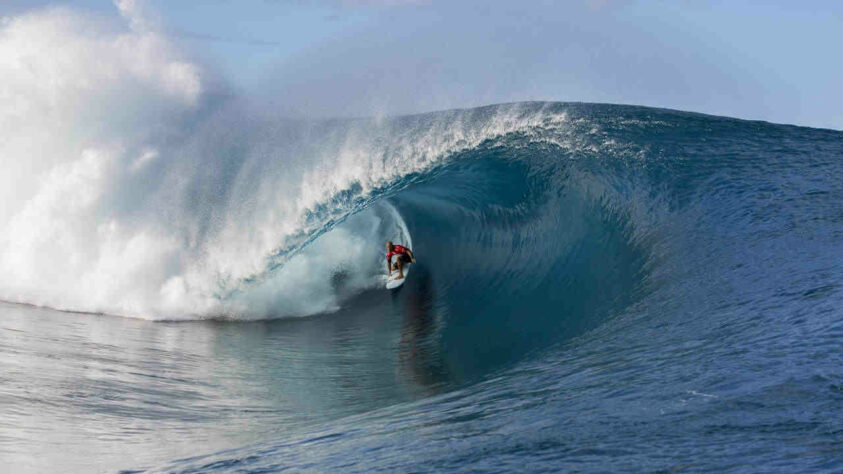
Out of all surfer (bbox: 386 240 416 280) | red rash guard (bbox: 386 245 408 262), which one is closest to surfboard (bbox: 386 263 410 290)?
surfer (bbox: 386 240 416 280)

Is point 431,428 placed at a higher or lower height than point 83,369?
lower

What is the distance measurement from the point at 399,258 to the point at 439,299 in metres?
1.56

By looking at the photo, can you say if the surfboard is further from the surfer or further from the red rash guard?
the red rash guard

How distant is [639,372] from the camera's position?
5.40m

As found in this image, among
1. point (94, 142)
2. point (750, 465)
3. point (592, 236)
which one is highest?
point (94, 142)

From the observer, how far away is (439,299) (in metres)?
11.7

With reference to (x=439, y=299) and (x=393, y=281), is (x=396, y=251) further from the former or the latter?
(x=439, y=299)

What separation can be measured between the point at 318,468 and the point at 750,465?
7.71 feet

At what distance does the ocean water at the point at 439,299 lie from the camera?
15.2 ft

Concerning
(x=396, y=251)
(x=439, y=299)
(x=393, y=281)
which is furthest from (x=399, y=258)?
(x=439, y=299)

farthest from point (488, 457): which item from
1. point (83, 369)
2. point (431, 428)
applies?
point (83, 369)

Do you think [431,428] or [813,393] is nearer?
[813,393]

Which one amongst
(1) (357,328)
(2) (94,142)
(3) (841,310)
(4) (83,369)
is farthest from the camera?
(2) (94,142)

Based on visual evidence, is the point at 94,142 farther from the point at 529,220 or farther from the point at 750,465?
the point at 750,465
